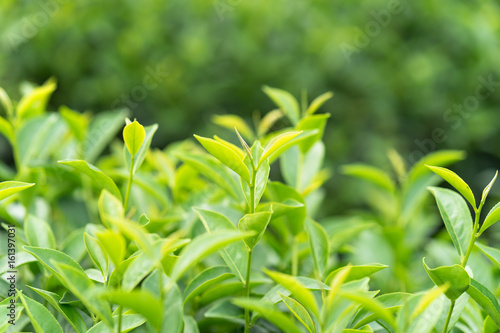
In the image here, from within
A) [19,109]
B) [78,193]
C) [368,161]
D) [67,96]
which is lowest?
[368,161]

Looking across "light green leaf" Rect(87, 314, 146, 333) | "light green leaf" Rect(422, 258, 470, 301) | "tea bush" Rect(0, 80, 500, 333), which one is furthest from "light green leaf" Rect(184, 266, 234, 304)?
"light green leaf" Rect(422, 258, 470, 301)

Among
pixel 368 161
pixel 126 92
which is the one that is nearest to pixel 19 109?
pixel 126 92

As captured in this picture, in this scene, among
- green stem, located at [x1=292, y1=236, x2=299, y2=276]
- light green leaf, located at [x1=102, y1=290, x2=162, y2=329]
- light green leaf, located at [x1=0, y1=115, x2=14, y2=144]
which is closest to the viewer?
light green leaf, located at [x1=102, y1=290, x2=162, y2=329]

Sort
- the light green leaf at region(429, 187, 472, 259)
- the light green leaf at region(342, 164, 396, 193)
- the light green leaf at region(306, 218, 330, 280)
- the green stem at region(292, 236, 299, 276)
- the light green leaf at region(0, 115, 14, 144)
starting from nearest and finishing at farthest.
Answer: the light green leaf at region(429, 187, 472, 259) < the light green leaf at region(306, 218, 330, 280) < the green stem at region(292, 236, 299, 276) < the light green leaf at region(0, 115, 14, 144) < the light green leaf at region(342, 164, 396, 193)

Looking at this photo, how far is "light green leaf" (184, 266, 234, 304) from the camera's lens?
88 cm

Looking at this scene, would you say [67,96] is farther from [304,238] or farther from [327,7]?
[304,238]

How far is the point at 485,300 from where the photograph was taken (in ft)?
2.68

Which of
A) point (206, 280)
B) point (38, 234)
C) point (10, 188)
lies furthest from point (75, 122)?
point (206, 280)

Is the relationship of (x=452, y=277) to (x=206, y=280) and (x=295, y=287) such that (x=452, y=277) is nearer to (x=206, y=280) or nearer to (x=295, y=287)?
(x=295, y=287)

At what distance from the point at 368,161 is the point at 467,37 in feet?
3.56

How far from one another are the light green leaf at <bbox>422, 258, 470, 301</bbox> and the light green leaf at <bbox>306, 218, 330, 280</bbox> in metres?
0.23

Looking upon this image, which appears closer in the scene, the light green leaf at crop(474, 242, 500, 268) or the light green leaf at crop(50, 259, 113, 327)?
the light green leaf at crop(50, 259, 113, 327)

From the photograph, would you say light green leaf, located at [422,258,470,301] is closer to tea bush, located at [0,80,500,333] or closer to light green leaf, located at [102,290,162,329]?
tea bush, located at [0,80,500,333]

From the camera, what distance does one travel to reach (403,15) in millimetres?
3801
